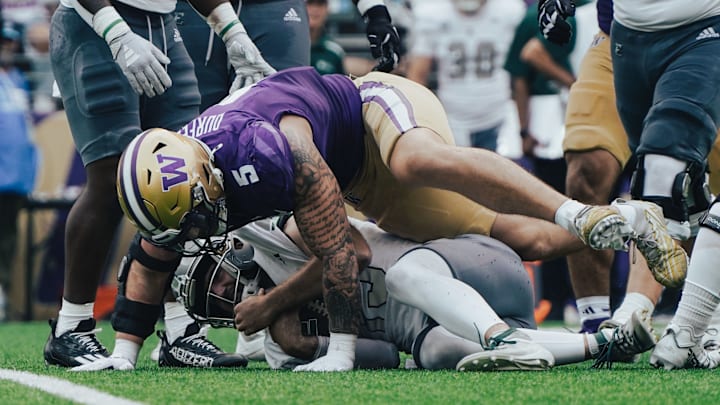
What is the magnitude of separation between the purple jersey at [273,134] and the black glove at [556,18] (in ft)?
2.40

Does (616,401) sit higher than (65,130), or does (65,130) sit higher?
(616,401)

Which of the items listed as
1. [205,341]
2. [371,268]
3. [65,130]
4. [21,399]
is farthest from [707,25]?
[65,130]

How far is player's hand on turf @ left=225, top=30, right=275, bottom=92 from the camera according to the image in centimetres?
480

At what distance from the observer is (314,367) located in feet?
13.5

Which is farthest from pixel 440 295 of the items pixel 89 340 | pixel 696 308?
pixel 89 340

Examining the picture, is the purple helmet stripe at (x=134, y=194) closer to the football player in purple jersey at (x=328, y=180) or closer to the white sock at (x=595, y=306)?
the football player in purple jersey at (x=328, y=180)

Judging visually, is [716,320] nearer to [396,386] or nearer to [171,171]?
[396,386]

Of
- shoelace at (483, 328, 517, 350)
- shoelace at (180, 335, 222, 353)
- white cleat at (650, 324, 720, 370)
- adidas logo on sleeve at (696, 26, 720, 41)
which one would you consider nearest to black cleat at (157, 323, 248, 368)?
shoelace at (180, 335, 222, 353)

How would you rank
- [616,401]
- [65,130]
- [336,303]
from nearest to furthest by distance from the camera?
[616,401] < [336,303] < [65,130]

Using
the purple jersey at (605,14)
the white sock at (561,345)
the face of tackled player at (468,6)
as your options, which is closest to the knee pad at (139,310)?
the white sock at (561,345)

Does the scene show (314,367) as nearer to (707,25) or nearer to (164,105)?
(164,105)

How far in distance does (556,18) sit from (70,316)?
78.3 inches

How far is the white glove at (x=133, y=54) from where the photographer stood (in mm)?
4348

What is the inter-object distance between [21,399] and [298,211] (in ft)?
3.64
